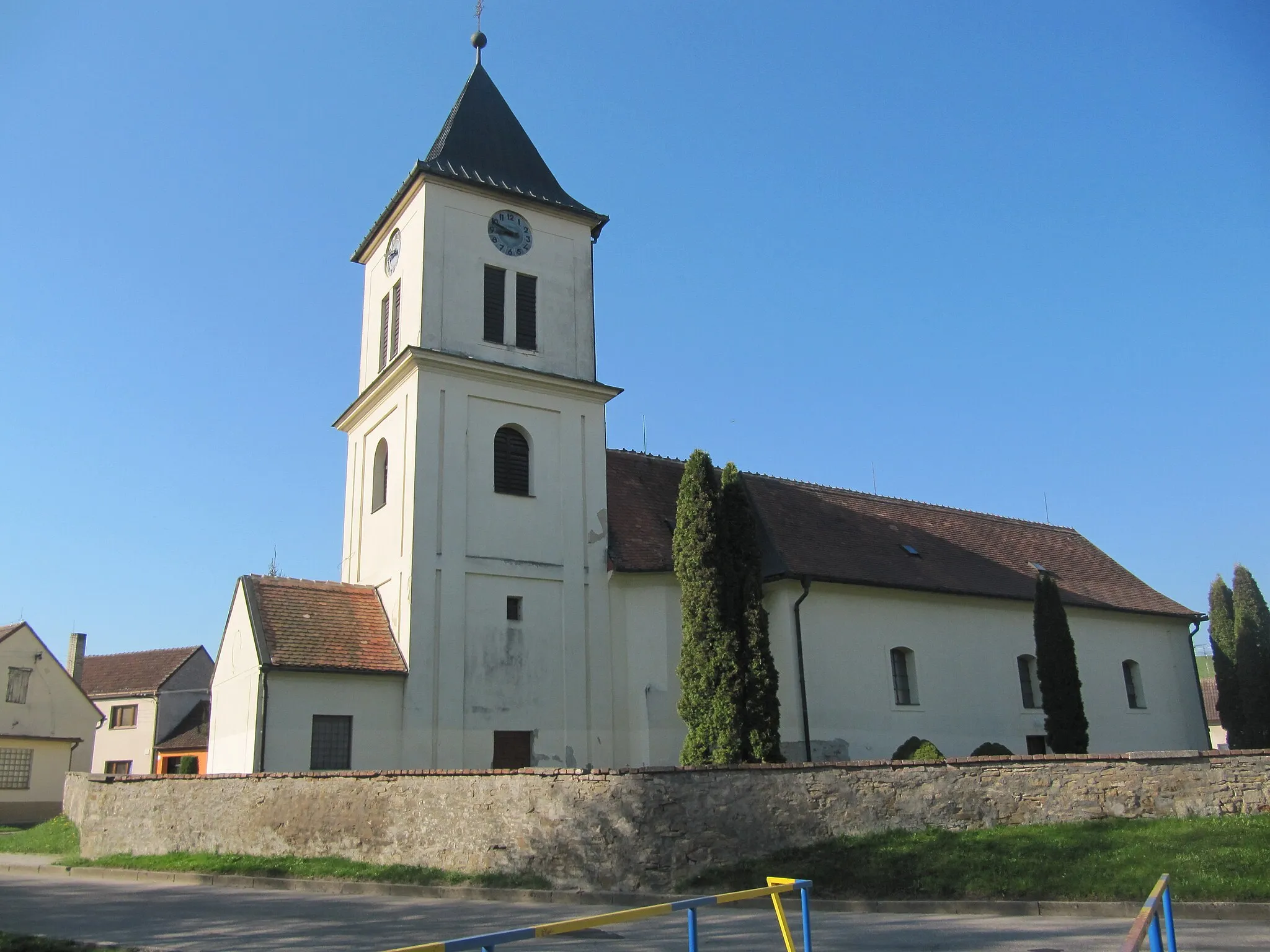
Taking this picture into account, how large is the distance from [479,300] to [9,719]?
30.2m

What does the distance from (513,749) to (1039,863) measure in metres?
11.9

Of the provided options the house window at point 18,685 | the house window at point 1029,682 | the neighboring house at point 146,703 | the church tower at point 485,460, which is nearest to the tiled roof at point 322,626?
the church tower at point 485,460

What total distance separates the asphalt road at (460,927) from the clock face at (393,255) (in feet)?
54.3

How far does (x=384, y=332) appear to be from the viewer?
27.5 metres

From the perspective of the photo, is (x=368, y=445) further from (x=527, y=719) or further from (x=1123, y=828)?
(x=1123, y=828)

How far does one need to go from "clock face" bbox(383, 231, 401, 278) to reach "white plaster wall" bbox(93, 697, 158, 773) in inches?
1243

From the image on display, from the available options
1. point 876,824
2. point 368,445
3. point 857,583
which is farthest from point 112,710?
point 876,824

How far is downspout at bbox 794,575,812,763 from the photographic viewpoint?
77.8 ft

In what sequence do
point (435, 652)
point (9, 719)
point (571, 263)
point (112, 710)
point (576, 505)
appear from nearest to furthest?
1. point (435, 652)
2. point (576, 505)
3. point (571, 263)
4. point (9, 719)
5. point (112, 710)

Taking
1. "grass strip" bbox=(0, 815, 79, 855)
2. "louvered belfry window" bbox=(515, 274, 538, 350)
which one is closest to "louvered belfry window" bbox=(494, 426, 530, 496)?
"louvered belfry window" bbox=(515, 274, 538, 350)

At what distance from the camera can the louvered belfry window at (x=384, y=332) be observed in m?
27.0

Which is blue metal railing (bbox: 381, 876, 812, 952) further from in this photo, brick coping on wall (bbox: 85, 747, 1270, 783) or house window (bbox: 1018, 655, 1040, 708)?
house window (bbox: 1018, 655, 1040, 708)

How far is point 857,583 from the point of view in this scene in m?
25.8

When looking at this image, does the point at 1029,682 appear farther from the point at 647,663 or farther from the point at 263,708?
the point at 263,708
